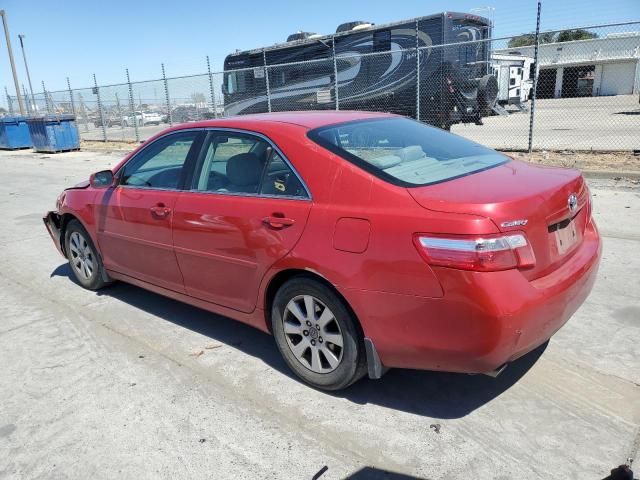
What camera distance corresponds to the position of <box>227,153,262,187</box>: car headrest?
3.35 metres

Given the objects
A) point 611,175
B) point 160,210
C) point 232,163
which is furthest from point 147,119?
point 232,163

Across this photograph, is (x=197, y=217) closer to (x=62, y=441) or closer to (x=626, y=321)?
(x=62, y=441)

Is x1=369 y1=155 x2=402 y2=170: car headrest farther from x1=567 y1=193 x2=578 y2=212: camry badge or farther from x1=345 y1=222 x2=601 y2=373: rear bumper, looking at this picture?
x1=567 y1=193 x2=578 y2=212: camry badge

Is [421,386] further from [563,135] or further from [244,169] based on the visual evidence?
[563,135]

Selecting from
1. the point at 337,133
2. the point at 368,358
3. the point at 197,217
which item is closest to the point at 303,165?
the point at 337,133

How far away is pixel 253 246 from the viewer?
10.5ft

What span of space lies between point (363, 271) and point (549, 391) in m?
1.35

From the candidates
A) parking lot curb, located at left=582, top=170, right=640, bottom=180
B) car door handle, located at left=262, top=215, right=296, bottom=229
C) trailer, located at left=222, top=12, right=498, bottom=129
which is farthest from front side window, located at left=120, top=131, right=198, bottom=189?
trailer, located at left=222, top=12, right=498, bottom=129

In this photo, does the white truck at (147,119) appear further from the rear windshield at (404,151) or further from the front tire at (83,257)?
the rear windshield at (404,151)

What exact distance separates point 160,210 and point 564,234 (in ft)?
8.73

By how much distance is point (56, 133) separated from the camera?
20719mm

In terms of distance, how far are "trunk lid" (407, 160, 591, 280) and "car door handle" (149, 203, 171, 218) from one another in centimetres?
190

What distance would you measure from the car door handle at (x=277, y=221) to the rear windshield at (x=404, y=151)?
470mm

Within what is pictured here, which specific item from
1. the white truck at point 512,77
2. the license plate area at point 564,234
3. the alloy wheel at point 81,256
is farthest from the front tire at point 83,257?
the white truck at point 512,77
